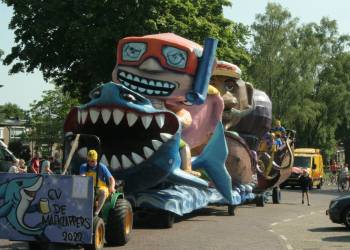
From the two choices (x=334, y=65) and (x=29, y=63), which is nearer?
(x=29, y=63)

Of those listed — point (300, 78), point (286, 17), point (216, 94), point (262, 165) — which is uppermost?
point (286, 17)

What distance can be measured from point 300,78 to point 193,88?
158 feet

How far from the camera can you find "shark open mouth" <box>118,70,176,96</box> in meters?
16.8

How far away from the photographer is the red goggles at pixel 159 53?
55.2 feet

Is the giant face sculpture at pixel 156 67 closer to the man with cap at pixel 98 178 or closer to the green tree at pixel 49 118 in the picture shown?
the man with cap at pixel 98 178

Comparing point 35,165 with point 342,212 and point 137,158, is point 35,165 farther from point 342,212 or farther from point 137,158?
point 342,212

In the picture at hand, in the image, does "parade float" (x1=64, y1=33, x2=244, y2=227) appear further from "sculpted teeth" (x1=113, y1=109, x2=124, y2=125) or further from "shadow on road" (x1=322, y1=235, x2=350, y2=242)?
"shadow on road" (x1=322, y1=235, x2=350, y2=242)

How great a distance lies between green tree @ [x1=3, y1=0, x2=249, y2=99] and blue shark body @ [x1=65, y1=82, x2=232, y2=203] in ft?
44.2

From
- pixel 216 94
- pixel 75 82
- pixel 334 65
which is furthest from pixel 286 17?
pixel 216 94

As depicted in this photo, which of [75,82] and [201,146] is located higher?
[75,82]

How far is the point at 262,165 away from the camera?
26.4 meters

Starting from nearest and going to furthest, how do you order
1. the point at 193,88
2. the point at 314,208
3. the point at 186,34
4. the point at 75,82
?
1. the point at 193,88
2. the point at 314,208
3. the point at 186,34
4. the point at 75,82

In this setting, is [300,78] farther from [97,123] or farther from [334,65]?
[97,123]

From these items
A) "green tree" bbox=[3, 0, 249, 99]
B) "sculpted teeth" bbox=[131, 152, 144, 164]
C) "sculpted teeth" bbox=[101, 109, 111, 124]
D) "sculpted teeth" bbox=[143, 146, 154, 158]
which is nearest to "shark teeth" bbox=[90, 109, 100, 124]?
"sculpted teeth" bbox=[101, 109, 111, 124]
